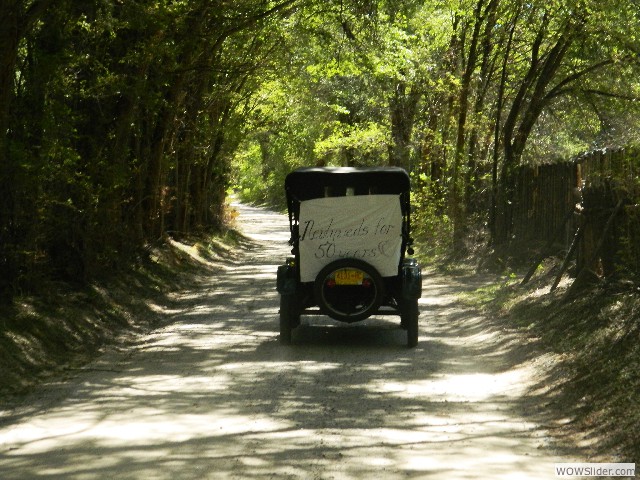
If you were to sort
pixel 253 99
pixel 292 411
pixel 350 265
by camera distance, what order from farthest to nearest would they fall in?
pixel 253 99, pixel 350 265, pixel 292 411

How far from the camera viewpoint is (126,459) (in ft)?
24.4

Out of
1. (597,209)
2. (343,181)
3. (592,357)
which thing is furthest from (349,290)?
(597,209)

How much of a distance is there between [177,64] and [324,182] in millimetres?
7490

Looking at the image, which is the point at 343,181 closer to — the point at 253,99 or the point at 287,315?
the point at 287,315

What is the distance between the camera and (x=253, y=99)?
118ft

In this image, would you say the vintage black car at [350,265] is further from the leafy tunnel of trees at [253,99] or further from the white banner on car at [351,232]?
the leafy tunnel of trees at [253,99]

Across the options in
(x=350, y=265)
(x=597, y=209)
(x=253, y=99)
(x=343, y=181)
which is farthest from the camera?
(x=253, y=99)

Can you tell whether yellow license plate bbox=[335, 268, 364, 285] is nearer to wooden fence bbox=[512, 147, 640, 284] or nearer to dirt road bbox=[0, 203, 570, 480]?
dirt road bbox=[0, 203, 570, 480]

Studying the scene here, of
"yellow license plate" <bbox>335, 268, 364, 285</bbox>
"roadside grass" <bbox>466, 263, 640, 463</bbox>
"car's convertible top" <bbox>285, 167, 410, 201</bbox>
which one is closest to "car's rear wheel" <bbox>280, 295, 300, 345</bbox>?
"yellow license plate" <bbox>335, 268, 364, 285</bbox>

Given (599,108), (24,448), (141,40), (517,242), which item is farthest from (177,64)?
(24,448)

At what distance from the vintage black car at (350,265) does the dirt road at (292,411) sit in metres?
0.50

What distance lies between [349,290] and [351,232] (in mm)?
784

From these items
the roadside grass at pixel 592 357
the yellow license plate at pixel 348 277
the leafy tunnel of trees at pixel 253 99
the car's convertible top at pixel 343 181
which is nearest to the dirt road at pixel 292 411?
the roadside grass at pixel 592 357

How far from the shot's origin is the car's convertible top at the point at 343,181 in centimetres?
1378
